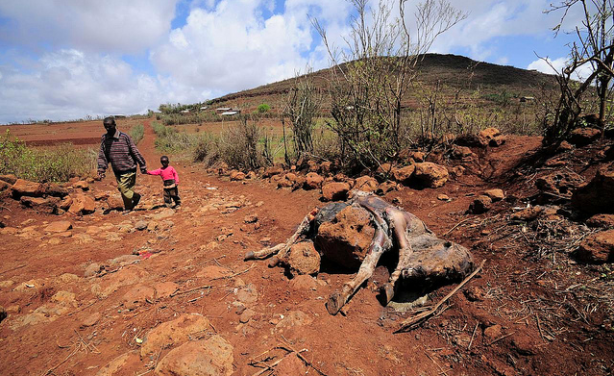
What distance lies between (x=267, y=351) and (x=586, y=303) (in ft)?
7.62

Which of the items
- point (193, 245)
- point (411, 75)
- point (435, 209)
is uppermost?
point (411, 75)

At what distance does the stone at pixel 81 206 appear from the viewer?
6.05 metres

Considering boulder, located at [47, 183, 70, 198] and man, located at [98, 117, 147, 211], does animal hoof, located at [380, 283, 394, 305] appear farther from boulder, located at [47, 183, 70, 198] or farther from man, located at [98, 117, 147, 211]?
boulder, located at [47, 183, 70, 198]

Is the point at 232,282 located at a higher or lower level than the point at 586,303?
lower

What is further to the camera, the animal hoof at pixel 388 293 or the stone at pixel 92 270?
the stone at pixel 92 270

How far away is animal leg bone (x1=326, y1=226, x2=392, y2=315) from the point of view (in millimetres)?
2600

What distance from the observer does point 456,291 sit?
2559 mm

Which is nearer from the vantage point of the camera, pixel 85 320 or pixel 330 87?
pixel 85 320

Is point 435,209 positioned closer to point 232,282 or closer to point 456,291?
point 456,291

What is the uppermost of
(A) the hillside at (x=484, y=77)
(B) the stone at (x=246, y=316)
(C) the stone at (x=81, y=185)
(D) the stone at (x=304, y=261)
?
(A) the hillside at (x=484, y=77)

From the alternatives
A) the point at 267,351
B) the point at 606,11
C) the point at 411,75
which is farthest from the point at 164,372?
the point at 606,11

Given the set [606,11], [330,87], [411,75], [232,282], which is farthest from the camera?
[330,87]

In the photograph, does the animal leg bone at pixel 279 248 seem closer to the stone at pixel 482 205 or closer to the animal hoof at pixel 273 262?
the animal hoof at pixel 273 262

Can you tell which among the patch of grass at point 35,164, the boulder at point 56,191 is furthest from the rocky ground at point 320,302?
the patch of grass at point 35,164
